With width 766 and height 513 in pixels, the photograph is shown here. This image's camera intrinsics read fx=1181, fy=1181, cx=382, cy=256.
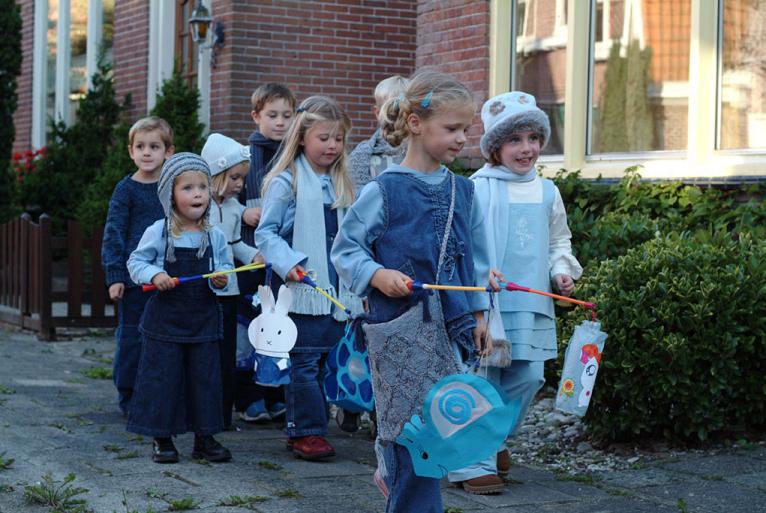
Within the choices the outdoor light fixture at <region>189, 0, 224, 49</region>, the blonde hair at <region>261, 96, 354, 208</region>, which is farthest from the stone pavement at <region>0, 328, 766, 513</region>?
the outdoor light fixture at <region>189, 0, 224, 49</region>

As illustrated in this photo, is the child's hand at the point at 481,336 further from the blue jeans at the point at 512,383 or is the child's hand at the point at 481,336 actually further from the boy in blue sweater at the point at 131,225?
the boy in blue sweater at the point at 131,225

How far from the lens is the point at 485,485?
4.96 m

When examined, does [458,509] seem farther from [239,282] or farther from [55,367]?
[55,367]

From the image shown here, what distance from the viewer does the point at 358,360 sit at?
5.12m

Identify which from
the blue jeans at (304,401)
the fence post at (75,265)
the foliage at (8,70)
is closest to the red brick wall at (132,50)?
the foliage at (8,70)

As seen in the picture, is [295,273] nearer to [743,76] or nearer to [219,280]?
[219,280]

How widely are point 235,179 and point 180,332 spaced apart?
3.66 ft

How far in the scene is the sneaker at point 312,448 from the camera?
5594 mm

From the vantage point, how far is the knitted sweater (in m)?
6.46

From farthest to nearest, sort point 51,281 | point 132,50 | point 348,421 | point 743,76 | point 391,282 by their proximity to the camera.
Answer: point 132,50
point 51,281
point 743,76
point 348,421
point 391,282

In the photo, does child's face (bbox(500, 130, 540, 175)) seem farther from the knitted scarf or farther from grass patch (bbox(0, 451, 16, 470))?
grass patch (bbox(0, 451, 16, 470))

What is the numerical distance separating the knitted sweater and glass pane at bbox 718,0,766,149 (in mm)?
3674

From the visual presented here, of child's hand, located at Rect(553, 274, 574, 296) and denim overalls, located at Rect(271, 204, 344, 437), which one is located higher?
child's hand, located at Rect(553, 274, 574, 296)

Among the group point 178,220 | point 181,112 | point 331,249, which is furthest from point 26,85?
point 331,249
